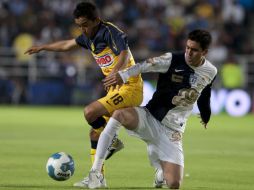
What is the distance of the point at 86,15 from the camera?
964cm

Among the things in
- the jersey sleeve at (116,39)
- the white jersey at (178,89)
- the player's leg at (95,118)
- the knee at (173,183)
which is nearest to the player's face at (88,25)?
the jersey sleeve at (116,39)

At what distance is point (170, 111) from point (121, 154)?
4.23 m

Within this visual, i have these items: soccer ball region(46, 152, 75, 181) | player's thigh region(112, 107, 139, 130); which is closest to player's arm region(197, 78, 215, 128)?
player's thigh region(112, 107, 139, 130)

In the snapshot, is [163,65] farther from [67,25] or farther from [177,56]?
[67,25]

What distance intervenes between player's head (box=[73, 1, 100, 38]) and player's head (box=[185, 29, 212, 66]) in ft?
4.08

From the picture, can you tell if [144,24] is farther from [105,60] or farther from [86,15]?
[86,15]

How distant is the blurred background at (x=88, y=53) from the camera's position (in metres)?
27.0

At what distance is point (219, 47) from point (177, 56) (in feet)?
63.4

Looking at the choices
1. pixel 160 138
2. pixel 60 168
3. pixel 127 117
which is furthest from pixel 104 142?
pixel 160 138

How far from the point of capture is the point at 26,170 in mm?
10727

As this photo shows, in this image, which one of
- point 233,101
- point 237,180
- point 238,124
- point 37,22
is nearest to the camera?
point 237,180

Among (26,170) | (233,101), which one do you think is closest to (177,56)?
(26,170)

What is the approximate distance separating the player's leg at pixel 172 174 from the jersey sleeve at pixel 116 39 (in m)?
1.37

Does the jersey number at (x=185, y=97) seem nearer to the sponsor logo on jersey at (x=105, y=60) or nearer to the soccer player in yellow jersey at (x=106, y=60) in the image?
the soccer player in yellow jersey at (x=106, y=60)
